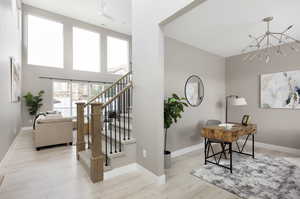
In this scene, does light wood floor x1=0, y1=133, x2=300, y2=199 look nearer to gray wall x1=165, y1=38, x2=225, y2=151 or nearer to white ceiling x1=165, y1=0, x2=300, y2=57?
gray wall x1=165, y1=38, x2=225, y2=151

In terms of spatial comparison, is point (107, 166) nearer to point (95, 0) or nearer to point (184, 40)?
point (184, 40)

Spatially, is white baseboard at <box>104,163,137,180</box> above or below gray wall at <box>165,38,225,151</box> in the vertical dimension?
below

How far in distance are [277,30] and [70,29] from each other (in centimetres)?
765

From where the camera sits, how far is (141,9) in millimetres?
2564

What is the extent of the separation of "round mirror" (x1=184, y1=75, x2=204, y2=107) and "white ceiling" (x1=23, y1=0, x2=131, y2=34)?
372 centimetres

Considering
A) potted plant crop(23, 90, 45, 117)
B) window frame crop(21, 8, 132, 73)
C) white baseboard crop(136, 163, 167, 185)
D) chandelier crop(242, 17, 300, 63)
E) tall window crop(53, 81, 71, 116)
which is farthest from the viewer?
tall window crop(53, 81, 71, 116)

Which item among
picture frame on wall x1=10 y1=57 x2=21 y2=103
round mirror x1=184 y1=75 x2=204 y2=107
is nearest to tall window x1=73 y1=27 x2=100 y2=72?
picture frame on wall x1=10 y1=57 x2=21 y2=103

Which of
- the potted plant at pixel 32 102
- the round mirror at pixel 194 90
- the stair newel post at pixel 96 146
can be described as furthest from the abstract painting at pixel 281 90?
the potted plant at pixel 32 102

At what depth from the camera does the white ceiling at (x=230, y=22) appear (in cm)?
228

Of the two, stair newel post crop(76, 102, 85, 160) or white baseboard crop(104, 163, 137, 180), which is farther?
stair newel post crop(76, 102, 85, 160)

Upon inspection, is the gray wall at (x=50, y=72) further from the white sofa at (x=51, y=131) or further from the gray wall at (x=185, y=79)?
the gray wall at (x=185, y=79)

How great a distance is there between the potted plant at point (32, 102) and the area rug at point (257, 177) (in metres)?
6.43

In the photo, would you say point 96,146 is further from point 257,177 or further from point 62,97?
point 62,97

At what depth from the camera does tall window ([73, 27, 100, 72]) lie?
7035 millimetres
